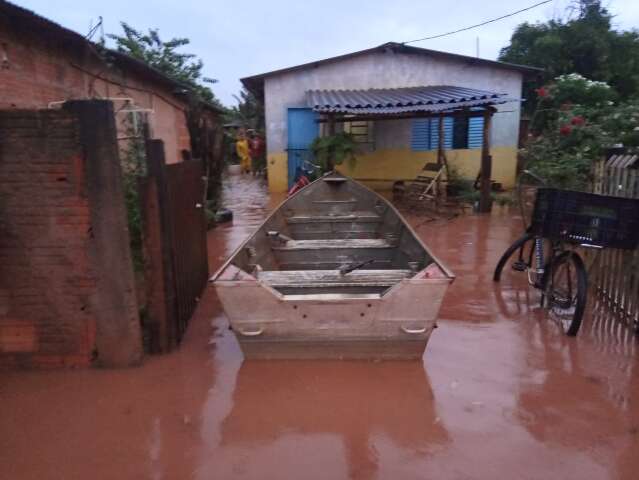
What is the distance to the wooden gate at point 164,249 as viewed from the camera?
3707 mm

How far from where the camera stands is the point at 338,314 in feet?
11.6

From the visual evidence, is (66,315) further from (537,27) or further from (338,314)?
(537,27)

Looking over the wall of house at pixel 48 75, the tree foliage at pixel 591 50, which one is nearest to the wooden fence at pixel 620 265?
the wall of house at pixel 48 75

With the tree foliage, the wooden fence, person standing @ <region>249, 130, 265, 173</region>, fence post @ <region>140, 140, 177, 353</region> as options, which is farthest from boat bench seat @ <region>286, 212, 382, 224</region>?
person standing @ <region>249, 130, 265, 173</region>

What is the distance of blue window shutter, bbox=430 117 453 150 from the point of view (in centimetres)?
1373

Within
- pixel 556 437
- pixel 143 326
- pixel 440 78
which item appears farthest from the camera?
pixel 440 78

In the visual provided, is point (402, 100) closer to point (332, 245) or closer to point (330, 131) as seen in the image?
point (330, 131)

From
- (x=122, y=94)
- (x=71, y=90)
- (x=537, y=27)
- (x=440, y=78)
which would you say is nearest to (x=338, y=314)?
(x=71, y=90)

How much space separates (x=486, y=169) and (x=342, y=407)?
8.28 meters

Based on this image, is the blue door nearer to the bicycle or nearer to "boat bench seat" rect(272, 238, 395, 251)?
"boat bench seat" rect(272, 238, 395, 251)

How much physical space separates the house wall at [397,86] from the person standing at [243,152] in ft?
26.2

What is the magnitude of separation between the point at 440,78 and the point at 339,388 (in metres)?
11.7

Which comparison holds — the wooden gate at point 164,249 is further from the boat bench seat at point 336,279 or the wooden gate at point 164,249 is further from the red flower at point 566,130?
the red flower at point 566,130

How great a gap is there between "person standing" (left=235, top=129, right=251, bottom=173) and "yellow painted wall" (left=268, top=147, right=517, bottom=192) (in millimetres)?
7734
